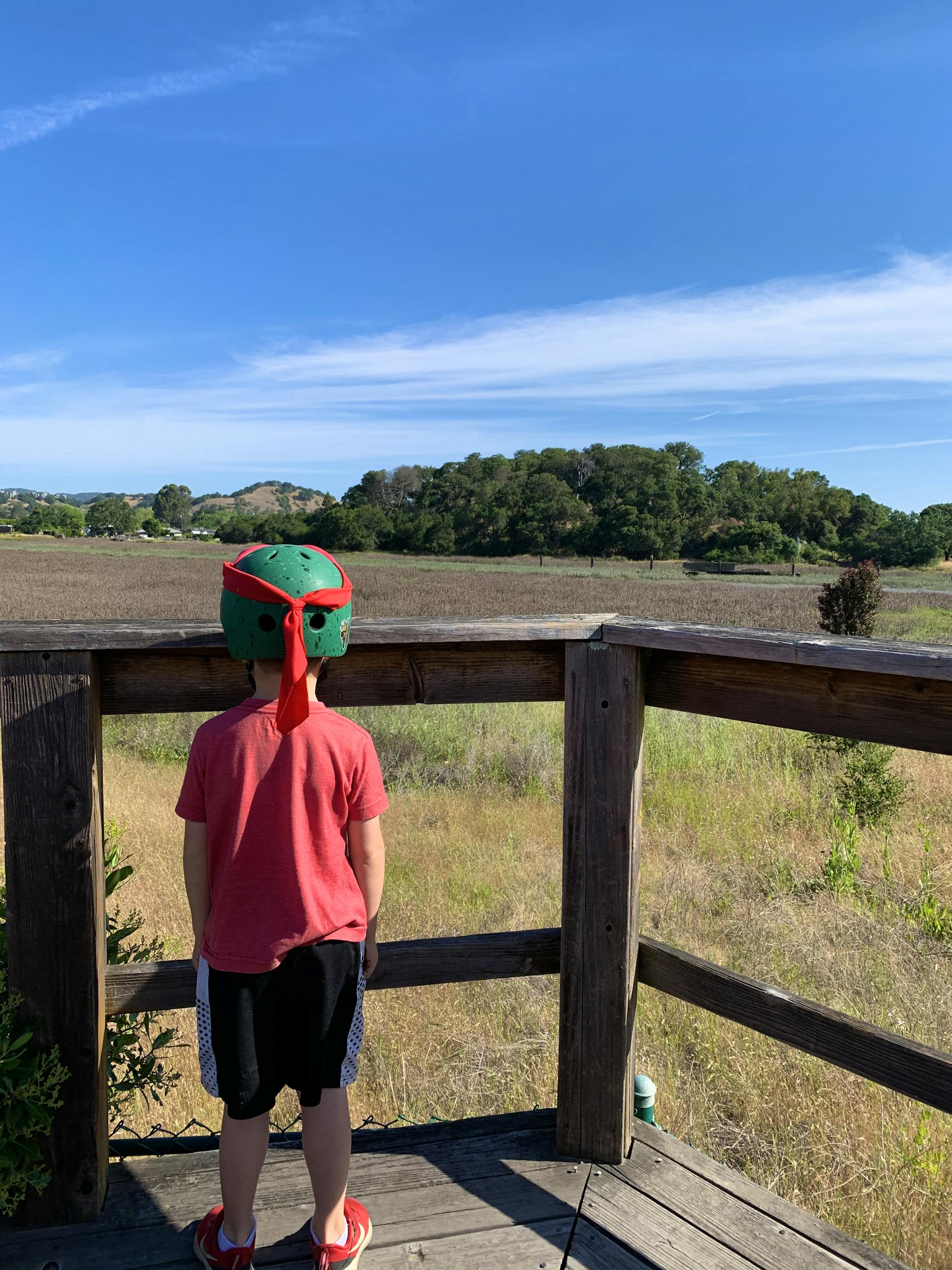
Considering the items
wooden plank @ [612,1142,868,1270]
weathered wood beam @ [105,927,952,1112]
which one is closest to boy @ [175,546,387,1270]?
weathered wood beam @ [105,927,952,1112]

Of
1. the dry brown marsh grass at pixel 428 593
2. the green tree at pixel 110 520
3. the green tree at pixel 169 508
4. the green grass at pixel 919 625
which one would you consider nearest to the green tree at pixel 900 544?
the dry brown marsh grass at pixel 428 593

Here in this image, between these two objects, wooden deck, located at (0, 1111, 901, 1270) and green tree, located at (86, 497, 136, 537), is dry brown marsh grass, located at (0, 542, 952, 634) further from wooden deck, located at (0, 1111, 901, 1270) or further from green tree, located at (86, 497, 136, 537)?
green tree, located at (86, 497, 136, 537)

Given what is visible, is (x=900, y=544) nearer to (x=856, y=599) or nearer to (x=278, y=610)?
(x=856, y=599)

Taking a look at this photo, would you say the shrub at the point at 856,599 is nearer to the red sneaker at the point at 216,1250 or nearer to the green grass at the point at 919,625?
the red sneaker at the point at 216,1250

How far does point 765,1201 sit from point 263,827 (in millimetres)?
1433

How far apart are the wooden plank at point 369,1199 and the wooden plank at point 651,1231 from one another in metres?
0.06

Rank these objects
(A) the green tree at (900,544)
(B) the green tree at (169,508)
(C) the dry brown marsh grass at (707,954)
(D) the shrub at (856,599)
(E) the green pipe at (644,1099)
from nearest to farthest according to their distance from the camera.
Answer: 1. (E) the green pipe at (644,1099)
2. (C) the dry brown marsh grass at (707,954)
3. (D) the shrub at (856,599)
4. (A) the green tree at (900,544)
5. (B) the green tree at (169,508)

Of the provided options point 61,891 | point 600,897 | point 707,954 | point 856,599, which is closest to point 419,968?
point 600,897

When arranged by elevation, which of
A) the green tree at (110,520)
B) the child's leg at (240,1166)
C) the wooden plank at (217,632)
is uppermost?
the green tree at (110,520)

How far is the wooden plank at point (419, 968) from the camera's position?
6.48 feet

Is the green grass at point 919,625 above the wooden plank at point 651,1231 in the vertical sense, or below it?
below

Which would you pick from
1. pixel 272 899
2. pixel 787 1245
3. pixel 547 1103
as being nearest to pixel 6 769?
pixel 272 899

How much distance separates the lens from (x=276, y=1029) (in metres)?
1.70

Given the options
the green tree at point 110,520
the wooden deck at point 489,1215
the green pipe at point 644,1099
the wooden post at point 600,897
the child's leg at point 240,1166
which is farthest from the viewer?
the green tree at point 110,520
